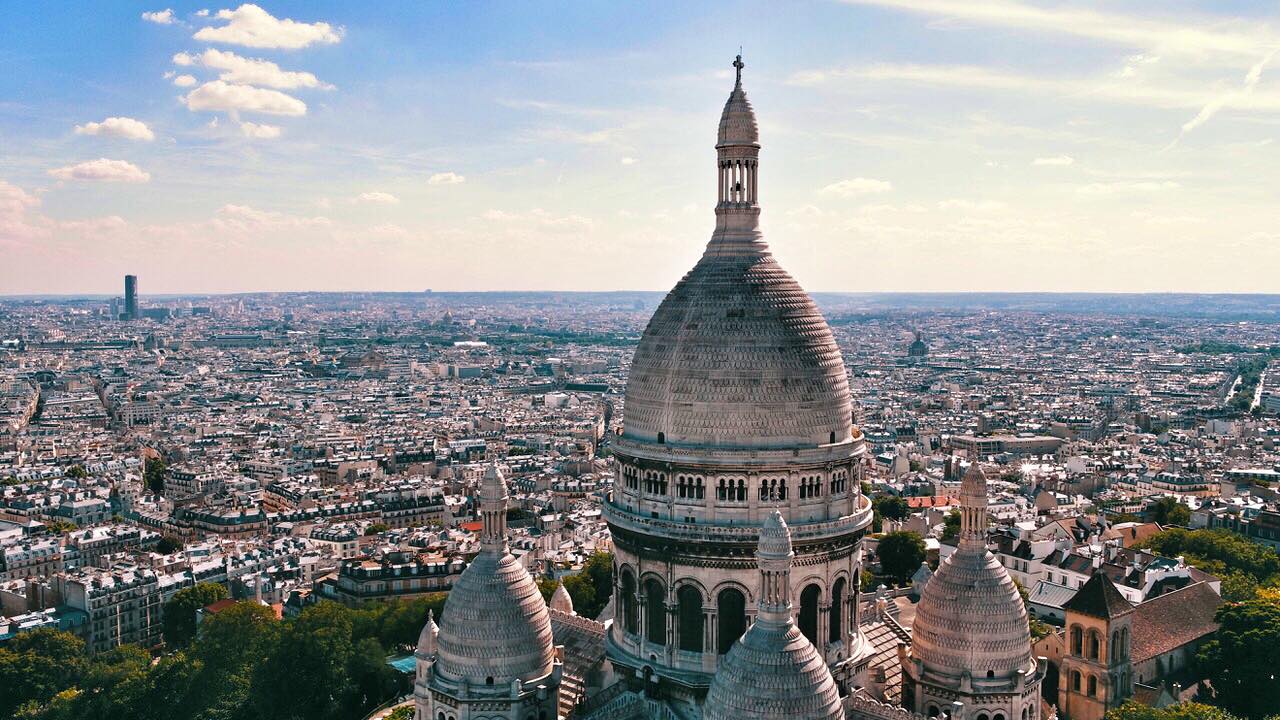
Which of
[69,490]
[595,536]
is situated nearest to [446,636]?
[595,536]

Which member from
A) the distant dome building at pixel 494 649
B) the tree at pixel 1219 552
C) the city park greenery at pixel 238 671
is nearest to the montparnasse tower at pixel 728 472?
the distant dome building at pixel 494 649

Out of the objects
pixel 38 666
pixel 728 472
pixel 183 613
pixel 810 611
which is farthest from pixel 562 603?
pixel 183 613

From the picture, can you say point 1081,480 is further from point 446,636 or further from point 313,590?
point 446,636

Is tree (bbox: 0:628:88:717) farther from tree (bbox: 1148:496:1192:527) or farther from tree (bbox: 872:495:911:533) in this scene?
tree (bbox: 1148:496:1192:527)

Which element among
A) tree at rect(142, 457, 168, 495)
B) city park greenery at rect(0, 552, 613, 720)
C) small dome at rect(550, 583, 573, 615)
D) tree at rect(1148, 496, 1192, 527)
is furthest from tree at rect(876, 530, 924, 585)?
tree at rect(142, 457, 168, 495)

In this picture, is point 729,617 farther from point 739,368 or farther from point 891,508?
point 891,508

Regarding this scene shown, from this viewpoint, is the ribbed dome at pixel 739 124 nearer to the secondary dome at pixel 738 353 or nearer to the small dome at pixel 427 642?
the secondary dome at pixel 738 353
